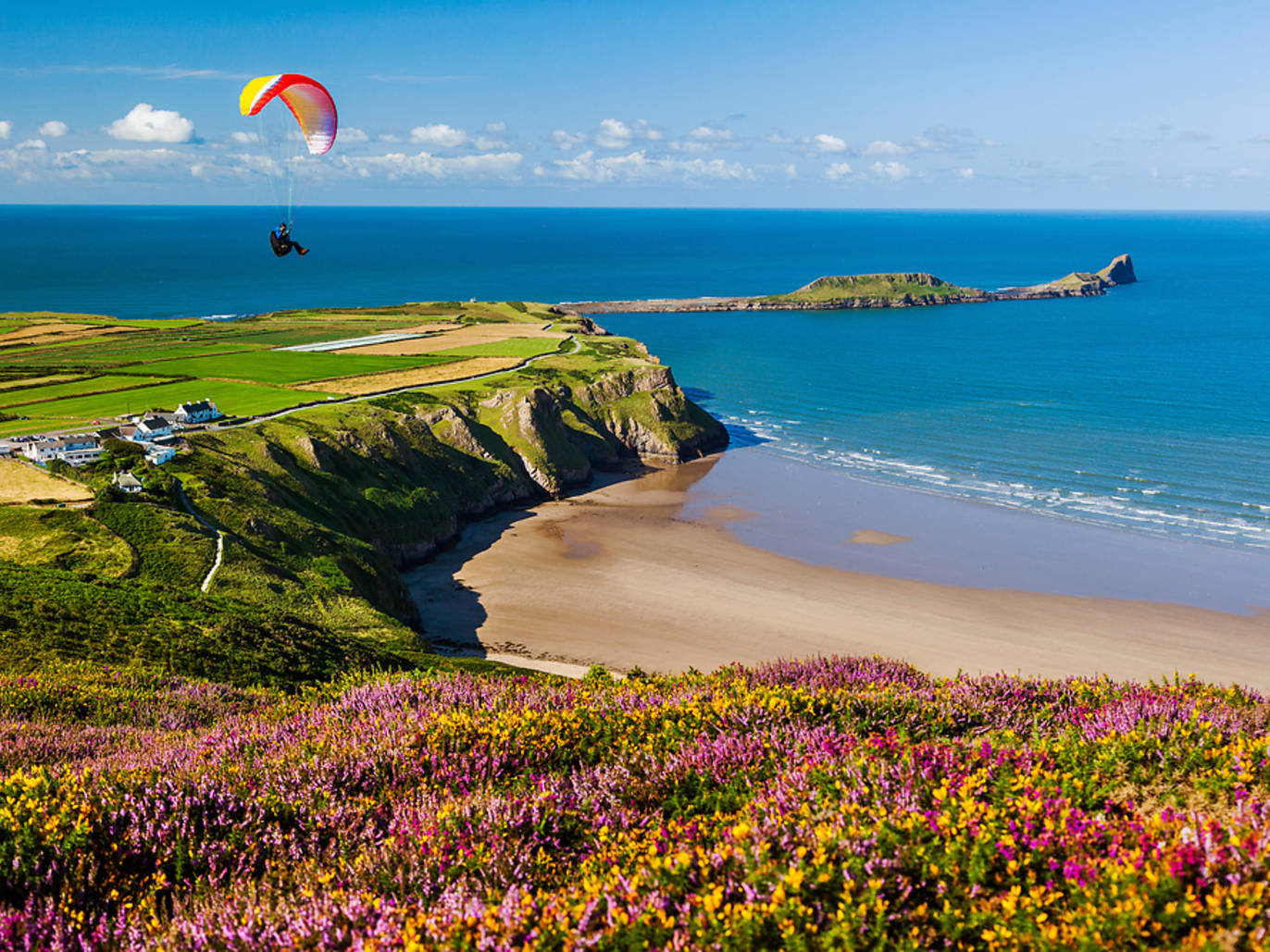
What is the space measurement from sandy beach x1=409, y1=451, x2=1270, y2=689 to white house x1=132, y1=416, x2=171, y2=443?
16517mm

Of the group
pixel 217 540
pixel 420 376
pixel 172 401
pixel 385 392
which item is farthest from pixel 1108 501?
pixel 172 401

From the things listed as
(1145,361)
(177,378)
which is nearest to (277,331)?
(177,378)

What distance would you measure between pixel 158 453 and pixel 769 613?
109 ft

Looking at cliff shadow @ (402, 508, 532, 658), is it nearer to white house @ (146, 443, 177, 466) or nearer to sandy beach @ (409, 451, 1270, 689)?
sandy beach @ (409, 451, 1270, 689)

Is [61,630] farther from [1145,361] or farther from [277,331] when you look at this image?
[1145,361]

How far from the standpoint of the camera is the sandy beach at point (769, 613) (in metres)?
38.6

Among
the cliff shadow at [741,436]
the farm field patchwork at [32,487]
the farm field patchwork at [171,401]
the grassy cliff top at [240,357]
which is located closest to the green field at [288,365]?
the grassy cliff top at [240,357]

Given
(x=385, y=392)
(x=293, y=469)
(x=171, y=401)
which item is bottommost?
(x=293, y=469)

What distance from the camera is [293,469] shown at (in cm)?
5122

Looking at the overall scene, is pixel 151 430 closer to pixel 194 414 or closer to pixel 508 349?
pixel 194 414

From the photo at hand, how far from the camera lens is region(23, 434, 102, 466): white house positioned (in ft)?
137

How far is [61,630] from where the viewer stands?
23.4m

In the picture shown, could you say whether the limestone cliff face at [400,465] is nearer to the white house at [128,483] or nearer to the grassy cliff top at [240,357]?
the white house at [128,483]

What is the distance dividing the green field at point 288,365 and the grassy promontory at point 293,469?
469 millimetres
